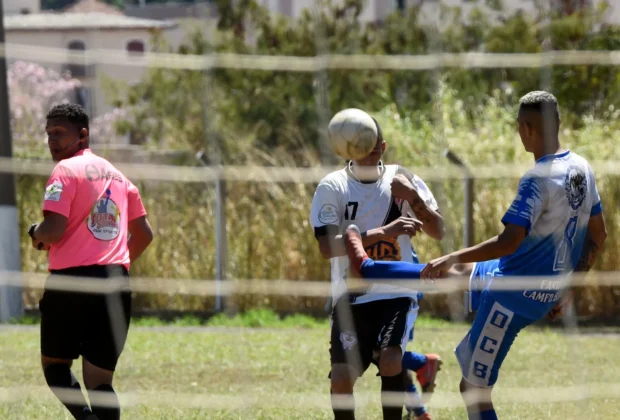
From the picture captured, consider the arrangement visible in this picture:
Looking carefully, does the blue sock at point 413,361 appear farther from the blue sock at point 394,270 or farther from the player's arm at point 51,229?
the player's arm at point 51,229

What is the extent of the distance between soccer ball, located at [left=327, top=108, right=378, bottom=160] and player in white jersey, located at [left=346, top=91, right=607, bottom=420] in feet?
1.64

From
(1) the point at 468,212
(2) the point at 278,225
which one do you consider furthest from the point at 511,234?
(2) the point at 278,225

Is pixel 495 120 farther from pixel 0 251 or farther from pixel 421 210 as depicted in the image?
pixel 421 210

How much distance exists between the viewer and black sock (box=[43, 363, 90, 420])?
4566 mm

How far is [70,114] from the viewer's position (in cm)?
470

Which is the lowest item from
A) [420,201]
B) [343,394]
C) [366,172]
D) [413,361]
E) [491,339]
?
[413,361]

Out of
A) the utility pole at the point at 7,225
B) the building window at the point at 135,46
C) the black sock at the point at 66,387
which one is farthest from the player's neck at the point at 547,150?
the building window at the point at 135,46

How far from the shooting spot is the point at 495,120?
12711 mm

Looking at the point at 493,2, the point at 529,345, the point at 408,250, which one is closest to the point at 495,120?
the point at 529,345

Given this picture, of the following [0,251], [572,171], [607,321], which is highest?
[572,171]

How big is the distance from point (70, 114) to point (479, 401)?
1.99 meters

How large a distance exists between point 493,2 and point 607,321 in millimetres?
8295

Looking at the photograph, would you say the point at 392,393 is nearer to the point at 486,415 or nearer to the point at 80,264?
the point at 486,415

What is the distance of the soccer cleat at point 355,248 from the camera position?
4.22 meters
